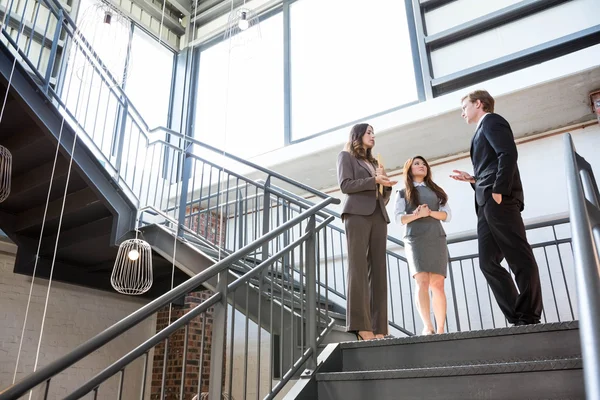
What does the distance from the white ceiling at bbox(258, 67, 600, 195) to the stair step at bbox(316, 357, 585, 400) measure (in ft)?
10.4

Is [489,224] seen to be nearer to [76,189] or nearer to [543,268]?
[543,268]

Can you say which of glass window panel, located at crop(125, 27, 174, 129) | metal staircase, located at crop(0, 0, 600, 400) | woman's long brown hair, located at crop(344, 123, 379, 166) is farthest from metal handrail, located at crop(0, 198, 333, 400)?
glass window panel, located at crop(125, 27, 174, 129)

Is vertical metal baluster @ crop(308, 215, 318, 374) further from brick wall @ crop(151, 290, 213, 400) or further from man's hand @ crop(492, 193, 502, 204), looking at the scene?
brick wall @ crop(151, 290, 213, 400)

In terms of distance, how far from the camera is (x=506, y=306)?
7.38ft

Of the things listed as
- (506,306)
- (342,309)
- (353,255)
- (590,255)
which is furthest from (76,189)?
(590,255)

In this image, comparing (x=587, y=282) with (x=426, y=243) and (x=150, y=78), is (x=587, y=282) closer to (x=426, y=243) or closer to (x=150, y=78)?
(x=426, y=243)

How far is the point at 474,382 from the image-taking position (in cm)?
168

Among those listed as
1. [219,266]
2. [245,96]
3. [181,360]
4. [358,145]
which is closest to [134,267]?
[181,360]

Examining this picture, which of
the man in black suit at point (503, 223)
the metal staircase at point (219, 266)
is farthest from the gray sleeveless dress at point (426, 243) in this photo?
the metal staircase at point (219, 266)

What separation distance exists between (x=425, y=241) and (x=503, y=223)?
2.10 feet

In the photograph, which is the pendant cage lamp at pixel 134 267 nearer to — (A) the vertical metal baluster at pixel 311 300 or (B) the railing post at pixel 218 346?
(A) the vertical metal baluster at pixel 311 300

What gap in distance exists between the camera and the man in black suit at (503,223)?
2094mm

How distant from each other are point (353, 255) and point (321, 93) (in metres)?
4.09

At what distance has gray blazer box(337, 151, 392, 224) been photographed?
258cm
